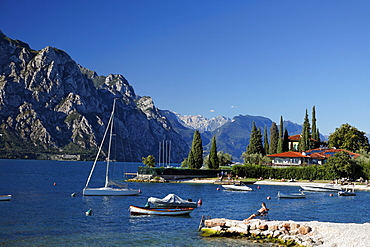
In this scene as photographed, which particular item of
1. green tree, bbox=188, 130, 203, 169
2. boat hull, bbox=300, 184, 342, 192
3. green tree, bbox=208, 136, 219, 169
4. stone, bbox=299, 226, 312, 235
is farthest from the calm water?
green tree, bbox=188, 130, 203, 169

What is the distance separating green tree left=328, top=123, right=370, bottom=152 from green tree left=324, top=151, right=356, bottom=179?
1072 inches

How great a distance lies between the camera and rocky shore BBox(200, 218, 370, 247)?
97.7 feet

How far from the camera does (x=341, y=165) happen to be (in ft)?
341

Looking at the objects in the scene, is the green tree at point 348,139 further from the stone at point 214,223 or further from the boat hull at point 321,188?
the stone at point 214,223

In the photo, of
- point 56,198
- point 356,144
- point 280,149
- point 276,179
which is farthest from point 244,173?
point 56,198

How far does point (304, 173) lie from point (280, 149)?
82.2ft

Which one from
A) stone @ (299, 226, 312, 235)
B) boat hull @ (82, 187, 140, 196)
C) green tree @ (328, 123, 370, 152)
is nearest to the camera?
stone @ (299, 226, 312, 235)

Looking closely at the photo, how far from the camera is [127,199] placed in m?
66.2

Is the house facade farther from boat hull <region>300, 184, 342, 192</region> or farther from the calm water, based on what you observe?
the calm water

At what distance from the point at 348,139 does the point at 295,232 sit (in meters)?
110

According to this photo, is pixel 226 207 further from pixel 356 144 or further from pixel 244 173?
pixel 356 144

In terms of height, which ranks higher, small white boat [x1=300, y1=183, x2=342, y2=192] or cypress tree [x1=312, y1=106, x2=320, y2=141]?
cypress tree [x1=312, y1=106, x2=320, y2=141]

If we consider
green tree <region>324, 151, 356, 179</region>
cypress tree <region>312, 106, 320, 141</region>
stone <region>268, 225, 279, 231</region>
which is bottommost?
stone <region>268, 225, 279, 231</region>

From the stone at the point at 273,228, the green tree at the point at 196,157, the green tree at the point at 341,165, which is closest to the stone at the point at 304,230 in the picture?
the stone at the point at 273,228
